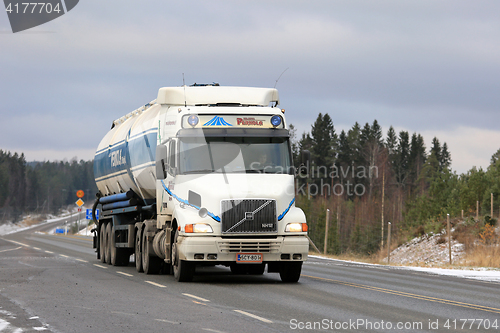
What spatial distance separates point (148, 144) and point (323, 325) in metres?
10.4

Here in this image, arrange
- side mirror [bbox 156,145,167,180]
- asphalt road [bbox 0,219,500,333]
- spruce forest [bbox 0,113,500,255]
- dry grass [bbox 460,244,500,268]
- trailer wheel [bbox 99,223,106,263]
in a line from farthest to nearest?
spruce forest [bbox 0,113,500,255], dry grass [bbox 460,244,500,268], trailer wheel [bbox 99,223,106,263], side mirror [bbox 156,145,167,180], asphalt road [bbox 0,219,500,333]

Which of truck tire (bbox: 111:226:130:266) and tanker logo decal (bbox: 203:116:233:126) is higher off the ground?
tanker logo decal (bbox: 203:116:233:126)

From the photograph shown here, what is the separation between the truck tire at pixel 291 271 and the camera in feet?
53.3

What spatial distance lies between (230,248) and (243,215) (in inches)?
30.3

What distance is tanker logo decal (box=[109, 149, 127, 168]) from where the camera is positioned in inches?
867

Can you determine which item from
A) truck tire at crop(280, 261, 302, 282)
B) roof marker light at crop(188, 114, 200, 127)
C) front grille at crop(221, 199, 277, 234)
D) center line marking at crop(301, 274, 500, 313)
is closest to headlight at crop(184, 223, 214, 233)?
front grille at crop(221, 199, 277, 234)

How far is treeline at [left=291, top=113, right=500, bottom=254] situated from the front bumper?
3468cm

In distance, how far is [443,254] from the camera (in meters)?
41.1

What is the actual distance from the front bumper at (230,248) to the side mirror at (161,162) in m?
2.08

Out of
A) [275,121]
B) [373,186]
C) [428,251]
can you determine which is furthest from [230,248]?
[373,186]

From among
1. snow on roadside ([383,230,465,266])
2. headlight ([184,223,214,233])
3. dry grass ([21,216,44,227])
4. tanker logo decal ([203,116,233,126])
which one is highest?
tanker logo decal ([203,116,233,126])

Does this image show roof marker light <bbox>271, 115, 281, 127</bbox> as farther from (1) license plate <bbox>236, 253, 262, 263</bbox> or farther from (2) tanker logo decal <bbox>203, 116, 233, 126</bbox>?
(1) license plate <bbox>236, 253, 262, 263</bbox>

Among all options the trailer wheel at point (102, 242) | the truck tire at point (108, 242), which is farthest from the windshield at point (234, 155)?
the trailer wheel at point (102, 242)

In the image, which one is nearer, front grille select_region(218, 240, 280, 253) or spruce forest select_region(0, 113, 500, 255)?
front grille select_region(218, 240, 280, 253)
